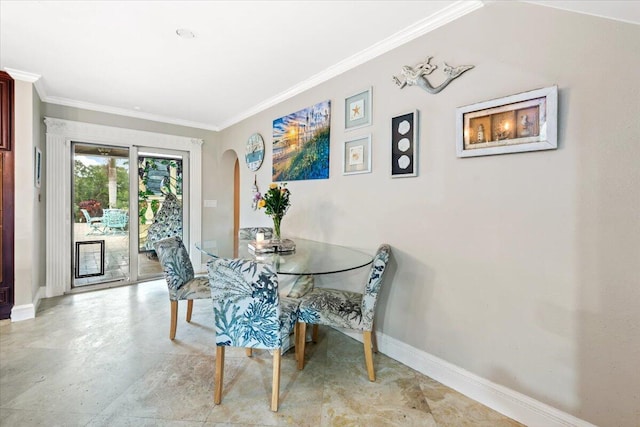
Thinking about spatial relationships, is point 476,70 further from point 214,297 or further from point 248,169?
point 248,169

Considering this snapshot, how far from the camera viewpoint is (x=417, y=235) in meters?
2.07

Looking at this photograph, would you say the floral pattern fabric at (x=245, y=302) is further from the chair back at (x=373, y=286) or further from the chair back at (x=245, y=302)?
the chair back at (x=373, y=286)

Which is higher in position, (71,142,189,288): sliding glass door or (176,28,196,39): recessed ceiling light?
(176,28,196,39): recessed ceiling light

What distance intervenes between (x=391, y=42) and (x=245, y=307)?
216 cm

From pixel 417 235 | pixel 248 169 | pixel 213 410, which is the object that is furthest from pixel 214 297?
pixel 248 169

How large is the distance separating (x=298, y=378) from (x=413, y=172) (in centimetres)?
167

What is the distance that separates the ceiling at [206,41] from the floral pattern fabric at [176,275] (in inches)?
65.4

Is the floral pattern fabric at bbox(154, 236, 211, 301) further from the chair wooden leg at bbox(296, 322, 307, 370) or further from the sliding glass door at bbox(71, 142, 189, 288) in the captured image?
the sliding glass door at bbox(71, 142, 189, 288)

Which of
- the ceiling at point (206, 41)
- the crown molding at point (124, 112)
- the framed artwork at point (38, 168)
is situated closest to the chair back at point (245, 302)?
the ceiling at point (206, 41)

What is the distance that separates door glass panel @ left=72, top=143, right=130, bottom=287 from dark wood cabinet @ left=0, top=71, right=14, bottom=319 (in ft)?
3.04

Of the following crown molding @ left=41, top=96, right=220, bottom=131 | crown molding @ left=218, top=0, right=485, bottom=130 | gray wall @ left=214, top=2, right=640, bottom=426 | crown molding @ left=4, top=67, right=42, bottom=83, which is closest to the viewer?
gray wall @ left=214, top=2, right=640, bottom=426

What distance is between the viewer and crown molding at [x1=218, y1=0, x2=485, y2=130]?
179 centimetres

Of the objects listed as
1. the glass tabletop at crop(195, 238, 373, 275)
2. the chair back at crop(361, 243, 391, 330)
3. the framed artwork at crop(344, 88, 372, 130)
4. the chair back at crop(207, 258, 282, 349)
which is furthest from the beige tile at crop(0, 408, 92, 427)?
the framed artwork at crop(344, 88, 372, 130)

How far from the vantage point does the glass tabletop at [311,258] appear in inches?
72.6
